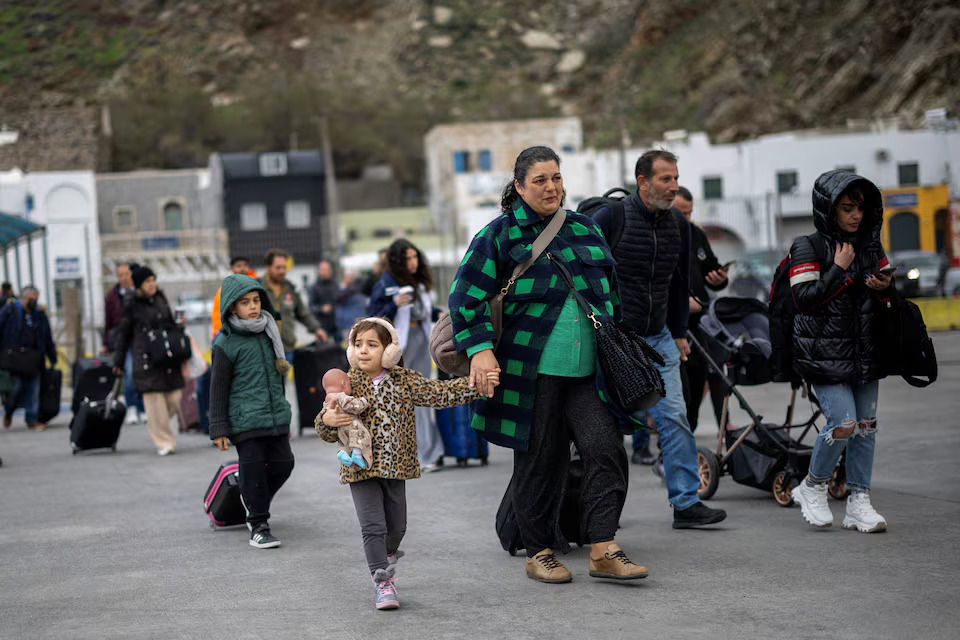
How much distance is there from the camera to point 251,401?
24.1 ft

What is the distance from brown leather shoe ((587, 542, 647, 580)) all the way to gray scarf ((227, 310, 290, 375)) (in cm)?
263

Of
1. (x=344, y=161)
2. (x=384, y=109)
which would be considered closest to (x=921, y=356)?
(x=344, y=161)

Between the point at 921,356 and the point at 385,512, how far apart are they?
9.73 ft

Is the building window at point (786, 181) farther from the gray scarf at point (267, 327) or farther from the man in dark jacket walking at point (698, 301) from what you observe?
the gray scarf at point (267, 327)

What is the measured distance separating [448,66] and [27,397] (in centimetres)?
11900

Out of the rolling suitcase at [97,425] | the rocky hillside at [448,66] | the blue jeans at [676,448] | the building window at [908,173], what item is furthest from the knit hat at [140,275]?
the rocky hillside at [448,66]

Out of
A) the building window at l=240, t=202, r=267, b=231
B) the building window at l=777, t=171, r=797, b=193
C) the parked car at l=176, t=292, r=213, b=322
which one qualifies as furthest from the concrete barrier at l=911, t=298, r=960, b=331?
the building window at l=240, t=202, r=267, b=231

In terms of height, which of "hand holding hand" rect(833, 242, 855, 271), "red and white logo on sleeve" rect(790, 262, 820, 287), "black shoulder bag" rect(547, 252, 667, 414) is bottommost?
"black shoulder bag" rect(547, 252, 667, 414)

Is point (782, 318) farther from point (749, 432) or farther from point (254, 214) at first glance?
point (254, 214)

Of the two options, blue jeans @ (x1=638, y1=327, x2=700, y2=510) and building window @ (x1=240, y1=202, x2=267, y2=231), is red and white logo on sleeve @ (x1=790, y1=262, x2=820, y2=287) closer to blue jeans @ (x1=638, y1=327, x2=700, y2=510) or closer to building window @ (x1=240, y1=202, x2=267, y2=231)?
blue jeans @ (x1=638, y1=327, x2=700, y2=510)

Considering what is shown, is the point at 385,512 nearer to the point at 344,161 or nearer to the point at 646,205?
the point at 646,205

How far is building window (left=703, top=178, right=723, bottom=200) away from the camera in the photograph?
57719mm

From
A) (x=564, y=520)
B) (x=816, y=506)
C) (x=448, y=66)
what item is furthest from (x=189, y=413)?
(x=448, y=66)

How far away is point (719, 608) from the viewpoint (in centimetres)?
516
